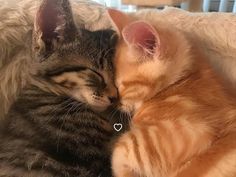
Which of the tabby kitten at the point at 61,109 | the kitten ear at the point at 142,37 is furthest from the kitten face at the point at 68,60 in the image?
the kitten ear at the point at 142,37

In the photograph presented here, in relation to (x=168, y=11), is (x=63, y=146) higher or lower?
lower

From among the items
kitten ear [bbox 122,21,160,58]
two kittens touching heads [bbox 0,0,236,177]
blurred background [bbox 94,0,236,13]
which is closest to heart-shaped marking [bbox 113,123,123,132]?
two kittens touching heads [bbox 0,0,236,177]

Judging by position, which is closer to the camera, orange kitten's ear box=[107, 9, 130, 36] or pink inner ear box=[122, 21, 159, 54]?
pink inner ear box=[122, 21, 159, 54]

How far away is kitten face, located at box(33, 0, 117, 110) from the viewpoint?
3.28ft

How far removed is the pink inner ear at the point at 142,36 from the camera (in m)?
0.91

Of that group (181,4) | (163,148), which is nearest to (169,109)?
(163,148)

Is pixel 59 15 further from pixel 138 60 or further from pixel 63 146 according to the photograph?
pixel 63 146

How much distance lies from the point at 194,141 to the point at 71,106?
1.05 ft

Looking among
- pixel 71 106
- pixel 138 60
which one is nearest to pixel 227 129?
pixel 138 60

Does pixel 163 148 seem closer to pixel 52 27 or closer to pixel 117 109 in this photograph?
pixel 117 109

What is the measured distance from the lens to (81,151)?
960 mm

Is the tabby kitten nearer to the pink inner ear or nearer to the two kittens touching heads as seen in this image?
the two kittens touching heads

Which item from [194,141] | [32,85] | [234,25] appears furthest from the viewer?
[234,25]

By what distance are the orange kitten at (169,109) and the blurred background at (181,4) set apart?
79 cm
